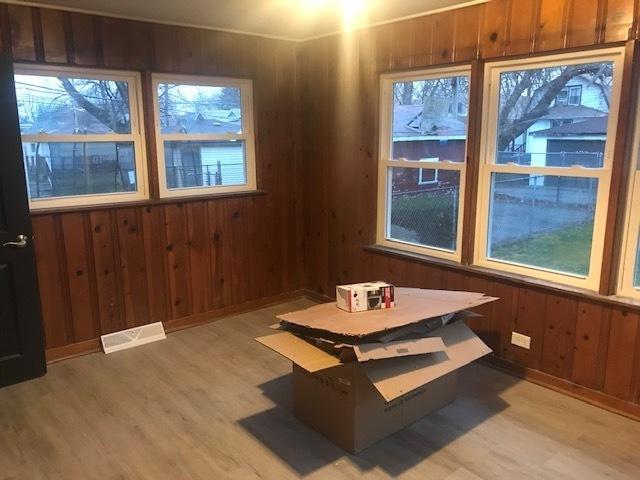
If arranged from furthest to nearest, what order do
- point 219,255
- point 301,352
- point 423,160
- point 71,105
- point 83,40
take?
point 219,255, point 423,160, point 71,105, point 83,40, point 301,352

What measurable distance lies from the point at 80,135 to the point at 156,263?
1.04 metres

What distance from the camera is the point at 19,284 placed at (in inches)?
124

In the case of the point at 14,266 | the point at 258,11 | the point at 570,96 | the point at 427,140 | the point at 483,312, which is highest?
the point at 258,11

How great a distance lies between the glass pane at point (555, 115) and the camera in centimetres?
277

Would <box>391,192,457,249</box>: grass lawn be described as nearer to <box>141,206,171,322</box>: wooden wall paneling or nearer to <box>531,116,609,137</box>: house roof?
<box>531,116,609,137</box>: house roof

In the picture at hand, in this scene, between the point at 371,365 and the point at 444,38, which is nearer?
the point at 371,365

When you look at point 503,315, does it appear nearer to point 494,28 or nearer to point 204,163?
point 494,28

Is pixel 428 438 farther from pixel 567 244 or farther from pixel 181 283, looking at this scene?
pixel 181 283

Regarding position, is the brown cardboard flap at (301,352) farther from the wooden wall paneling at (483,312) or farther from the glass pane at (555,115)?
the glass pane at (555,115)

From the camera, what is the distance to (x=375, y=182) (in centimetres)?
399

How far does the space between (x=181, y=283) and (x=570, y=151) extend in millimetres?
2861

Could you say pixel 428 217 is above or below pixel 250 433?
above

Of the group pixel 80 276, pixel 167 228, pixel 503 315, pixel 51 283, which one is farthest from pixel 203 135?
pixel 503 315

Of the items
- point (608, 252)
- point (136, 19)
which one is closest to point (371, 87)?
point (136, 19)
